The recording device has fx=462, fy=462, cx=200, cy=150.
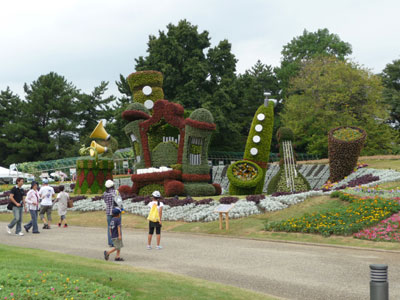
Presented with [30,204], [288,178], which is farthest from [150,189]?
[30,204]

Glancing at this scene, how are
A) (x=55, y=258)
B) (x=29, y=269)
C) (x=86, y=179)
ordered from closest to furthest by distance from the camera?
1. (x=29, y=269)
2. (x=55, y=258)
3. (x=86, y=179)

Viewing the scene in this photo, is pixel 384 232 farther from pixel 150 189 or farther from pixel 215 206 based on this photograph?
pixel 150 189

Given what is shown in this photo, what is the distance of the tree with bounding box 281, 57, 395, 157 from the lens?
40188mm

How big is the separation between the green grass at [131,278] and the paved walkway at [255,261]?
75cm

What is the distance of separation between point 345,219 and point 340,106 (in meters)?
29.6

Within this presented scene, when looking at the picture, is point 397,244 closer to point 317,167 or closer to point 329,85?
point 317,167

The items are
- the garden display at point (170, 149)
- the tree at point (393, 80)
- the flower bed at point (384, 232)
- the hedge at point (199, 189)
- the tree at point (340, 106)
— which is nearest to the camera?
the flower bed at point (384, 232)

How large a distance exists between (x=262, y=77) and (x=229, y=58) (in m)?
10.7

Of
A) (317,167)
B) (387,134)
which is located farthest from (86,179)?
(387,134)

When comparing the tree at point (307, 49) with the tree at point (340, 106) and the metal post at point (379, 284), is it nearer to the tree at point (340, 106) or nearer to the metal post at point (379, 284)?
the tree at point (340, 106)

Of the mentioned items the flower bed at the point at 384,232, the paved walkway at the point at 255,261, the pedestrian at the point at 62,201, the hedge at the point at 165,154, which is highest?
the hedge at the point at 165,154

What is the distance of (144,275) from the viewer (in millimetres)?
8789

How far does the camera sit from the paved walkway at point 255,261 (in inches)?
332

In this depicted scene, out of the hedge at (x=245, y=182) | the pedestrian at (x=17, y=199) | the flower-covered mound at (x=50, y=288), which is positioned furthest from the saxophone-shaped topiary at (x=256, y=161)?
the flower-covered mound at (x=50, y=288)
